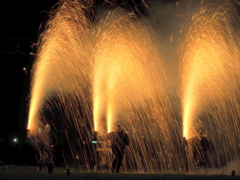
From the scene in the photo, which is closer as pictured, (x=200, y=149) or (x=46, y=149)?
(x=200, y=149)

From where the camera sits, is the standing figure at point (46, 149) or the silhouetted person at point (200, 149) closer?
the silhouetted person at point (200, 149)

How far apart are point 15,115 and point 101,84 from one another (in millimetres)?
10125

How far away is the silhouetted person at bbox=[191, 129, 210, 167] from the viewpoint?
17.3 m

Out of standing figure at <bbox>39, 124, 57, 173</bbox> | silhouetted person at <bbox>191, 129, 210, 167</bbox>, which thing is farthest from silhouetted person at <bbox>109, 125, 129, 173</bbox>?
silhouetted person at <bbox>191, 129, 210, 167</bbox>

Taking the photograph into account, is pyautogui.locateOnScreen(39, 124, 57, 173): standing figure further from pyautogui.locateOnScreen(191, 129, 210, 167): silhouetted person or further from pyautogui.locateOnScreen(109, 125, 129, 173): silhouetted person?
pyautogui.locateOnScreen(191, 129, 210, 167): silhouetted person

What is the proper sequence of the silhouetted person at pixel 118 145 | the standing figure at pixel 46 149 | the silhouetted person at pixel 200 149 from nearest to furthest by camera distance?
the silhouetted person at pixel 118 145, the silhouetted person at pixel 200 149, the standing figure at pixel 46 149

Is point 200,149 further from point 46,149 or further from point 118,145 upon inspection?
point 46,149

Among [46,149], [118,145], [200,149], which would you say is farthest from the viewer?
[46,149]

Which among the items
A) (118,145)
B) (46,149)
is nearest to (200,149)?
(118,145)

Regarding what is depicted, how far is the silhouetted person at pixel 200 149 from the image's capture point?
56.8ft

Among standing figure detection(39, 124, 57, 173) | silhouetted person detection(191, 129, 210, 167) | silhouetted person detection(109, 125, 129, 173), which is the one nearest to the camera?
silhouetted person detection(109, 125, 129, 173)

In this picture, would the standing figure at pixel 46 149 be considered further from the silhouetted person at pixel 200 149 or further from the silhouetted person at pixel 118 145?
the silhouetted person at pixel 200 149

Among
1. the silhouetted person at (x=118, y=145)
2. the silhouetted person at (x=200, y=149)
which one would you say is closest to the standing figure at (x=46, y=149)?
the silhouetted person at (x=118, y=145)

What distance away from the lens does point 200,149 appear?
17.4 metres
